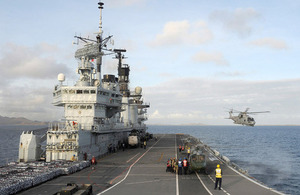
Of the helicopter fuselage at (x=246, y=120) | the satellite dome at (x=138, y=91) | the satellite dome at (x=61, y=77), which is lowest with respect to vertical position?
the helicopter fuselage at (x=246, y=120)

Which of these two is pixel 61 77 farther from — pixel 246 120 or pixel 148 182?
pixel 246 120

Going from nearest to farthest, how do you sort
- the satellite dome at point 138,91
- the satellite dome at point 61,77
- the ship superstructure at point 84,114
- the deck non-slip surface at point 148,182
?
1. the deck non-slip surface at point 148,182
2. the ship superstructure at point 84,114
3. the satellite dome at point 61,77
4. the satellite dome at point 138,91

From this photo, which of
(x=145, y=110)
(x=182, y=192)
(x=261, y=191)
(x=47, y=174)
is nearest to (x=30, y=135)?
(x=47, y=174)

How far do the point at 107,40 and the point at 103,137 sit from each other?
15.9 metres

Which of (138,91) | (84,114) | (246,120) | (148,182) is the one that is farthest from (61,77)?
(246,120)

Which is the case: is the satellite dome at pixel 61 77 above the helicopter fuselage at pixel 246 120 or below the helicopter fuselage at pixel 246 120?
above

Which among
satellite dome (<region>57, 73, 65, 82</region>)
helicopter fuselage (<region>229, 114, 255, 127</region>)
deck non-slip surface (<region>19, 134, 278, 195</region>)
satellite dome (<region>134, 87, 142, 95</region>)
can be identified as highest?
satellite dome (<region>134, 87, 142, 95</region>)

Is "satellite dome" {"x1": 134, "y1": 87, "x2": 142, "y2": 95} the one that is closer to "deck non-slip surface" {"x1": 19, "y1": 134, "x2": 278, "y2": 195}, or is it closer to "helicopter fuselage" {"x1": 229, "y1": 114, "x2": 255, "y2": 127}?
"helicopter fuselage" {"x1": 229, "y1": 114, "x2": 255, "y2": 127}

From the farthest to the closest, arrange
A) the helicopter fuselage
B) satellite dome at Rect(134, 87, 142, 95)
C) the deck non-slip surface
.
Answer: satellite dome at Rect(134, 87, 142, 95) → the helicopter fuselage → the deck non-slip surface

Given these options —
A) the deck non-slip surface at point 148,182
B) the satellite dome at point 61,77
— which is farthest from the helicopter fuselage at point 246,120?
the satellite dome at point 61,77

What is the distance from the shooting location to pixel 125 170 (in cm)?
2686

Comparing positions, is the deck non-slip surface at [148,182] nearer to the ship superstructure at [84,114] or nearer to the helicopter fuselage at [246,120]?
the ship superstructure at [84,114]

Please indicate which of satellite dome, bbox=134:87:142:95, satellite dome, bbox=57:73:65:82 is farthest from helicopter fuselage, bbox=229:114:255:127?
satellite dome, bbox=57:73:65:82

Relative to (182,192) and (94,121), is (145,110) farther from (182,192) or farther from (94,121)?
(182,192)
